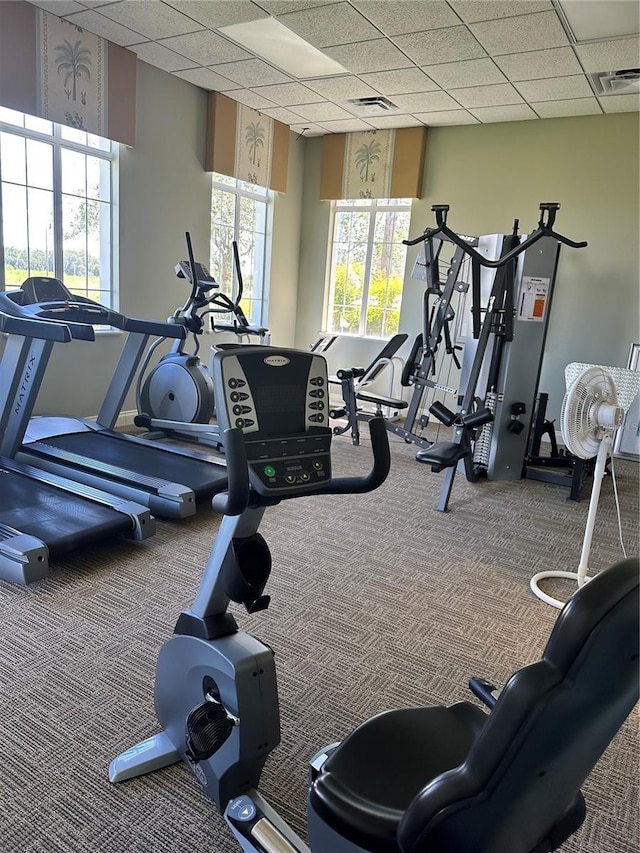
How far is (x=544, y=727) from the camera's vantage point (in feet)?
2.28

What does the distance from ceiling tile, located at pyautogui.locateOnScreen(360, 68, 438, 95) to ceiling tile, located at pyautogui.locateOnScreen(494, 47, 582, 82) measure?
2.20 feet

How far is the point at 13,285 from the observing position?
469 cm

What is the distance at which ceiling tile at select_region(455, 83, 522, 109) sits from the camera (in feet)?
17.0

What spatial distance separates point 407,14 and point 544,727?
4462mm

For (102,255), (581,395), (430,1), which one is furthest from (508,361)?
(102,255)

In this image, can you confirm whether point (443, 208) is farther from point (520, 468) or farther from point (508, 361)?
point (520, 468)

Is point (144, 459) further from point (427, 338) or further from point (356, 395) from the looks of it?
point (427, 338)

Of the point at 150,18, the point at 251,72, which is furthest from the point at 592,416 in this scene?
the point at 251,72

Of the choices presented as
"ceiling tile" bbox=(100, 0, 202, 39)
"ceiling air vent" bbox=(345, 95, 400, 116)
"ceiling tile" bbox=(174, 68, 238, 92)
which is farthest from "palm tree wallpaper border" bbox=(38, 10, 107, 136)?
"ceiling air vent" bbox=(345, 95, 400, 116)

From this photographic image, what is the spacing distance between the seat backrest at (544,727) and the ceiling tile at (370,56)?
4.73 metres

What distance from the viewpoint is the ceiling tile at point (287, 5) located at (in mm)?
3858

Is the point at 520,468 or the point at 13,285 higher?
the point at 13,285

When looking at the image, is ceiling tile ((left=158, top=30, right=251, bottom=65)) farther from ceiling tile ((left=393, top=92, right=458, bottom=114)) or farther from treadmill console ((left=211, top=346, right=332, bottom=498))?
treadmill console ((left=211, top=346, right=332, bottom=498))

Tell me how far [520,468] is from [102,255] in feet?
13.5
